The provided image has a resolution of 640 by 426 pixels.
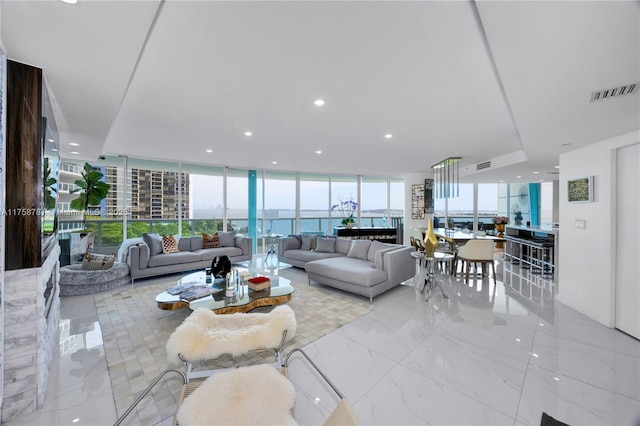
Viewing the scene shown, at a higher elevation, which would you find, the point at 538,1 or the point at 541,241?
the point at 538,1

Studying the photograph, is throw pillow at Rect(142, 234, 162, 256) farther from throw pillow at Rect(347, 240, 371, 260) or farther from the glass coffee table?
throw pillow at Rect(347, 240, 371, 260)

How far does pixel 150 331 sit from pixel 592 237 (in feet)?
18.4

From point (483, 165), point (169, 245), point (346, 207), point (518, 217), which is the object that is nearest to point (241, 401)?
point (169, 245)

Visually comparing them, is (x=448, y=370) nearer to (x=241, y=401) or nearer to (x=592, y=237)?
(x=241, y=401)

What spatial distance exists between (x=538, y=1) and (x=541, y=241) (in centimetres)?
590

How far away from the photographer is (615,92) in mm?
2014

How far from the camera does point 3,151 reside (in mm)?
1629

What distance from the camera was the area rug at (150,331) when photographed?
72.7 inches

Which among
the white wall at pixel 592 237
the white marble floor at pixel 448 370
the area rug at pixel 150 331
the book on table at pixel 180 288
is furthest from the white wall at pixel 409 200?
the book on table at pixel 180 288

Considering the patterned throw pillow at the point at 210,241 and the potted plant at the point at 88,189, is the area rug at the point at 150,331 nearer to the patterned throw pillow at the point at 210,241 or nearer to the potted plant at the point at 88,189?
the patterned throw pillow at the point at 210,241

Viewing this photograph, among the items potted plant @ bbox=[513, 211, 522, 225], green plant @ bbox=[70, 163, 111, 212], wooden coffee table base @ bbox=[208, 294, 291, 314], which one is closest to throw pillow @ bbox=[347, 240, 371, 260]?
wooden coffee table base @ bbox=[208, 294, 291, 314]

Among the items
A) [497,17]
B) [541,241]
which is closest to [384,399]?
[497,17]

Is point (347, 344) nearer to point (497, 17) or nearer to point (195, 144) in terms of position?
point (497, 17)

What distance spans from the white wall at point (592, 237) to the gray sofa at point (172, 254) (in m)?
5.98
